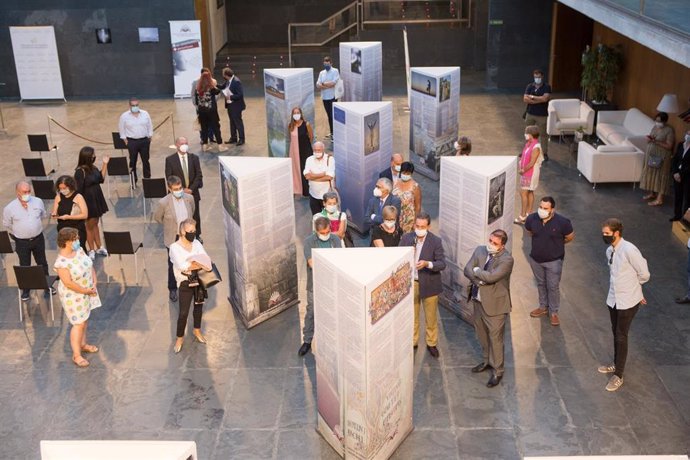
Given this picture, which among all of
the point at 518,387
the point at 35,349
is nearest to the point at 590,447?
the point at 518,387

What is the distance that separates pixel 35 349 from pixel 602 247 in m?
7.56

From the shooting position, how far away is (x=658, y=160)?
1320cm

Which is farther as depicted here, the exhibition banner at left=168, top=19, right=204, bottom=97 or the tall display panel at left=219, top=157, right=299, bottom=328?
the exhibition banner at left=168, top=19, right=204, bottom=97

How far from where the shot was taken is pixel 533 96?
50.3 feet

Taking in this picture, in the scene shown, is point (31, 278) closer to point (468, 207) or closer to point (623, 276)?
point (468, 207)

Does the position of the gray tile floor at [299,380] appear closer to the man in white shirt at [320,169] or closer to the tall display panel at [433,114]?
the man in white shirt at [320,169]

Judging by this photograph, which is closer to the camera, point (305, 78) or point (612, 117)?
point (305, 78)

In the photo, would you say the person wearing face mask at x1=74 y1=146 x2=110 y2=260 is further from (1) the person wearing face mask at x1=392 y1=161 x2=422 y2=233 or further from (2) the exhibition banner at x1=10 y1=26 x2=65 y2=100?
(2) the exhibition banner at x1=10 y1=26 x2=65 y2=100

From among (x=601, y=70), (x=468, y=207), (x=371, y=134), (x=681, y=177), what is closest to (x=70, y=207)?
(x=371, y=134)

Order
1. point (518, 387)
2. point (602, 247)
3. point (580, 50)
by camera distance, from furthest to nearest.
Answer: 1. point (580, 50)
2. point (602, 247)
3. point (518, 387)

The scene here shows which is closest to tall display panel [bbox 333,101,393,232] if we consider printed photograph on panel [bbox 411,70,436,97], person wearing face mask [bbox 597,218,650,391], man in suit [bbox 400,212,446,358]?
printed photograph on panel [bbox 411,70,436,97]

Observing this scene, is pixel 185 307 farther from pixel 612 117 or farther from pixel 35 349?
pixel 612 117

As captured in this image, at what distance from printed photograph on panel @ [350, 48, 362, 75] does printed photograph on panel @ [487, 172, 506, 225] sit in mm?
9205

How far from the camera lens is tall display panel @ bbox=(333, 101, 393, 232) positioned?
12.1 m
